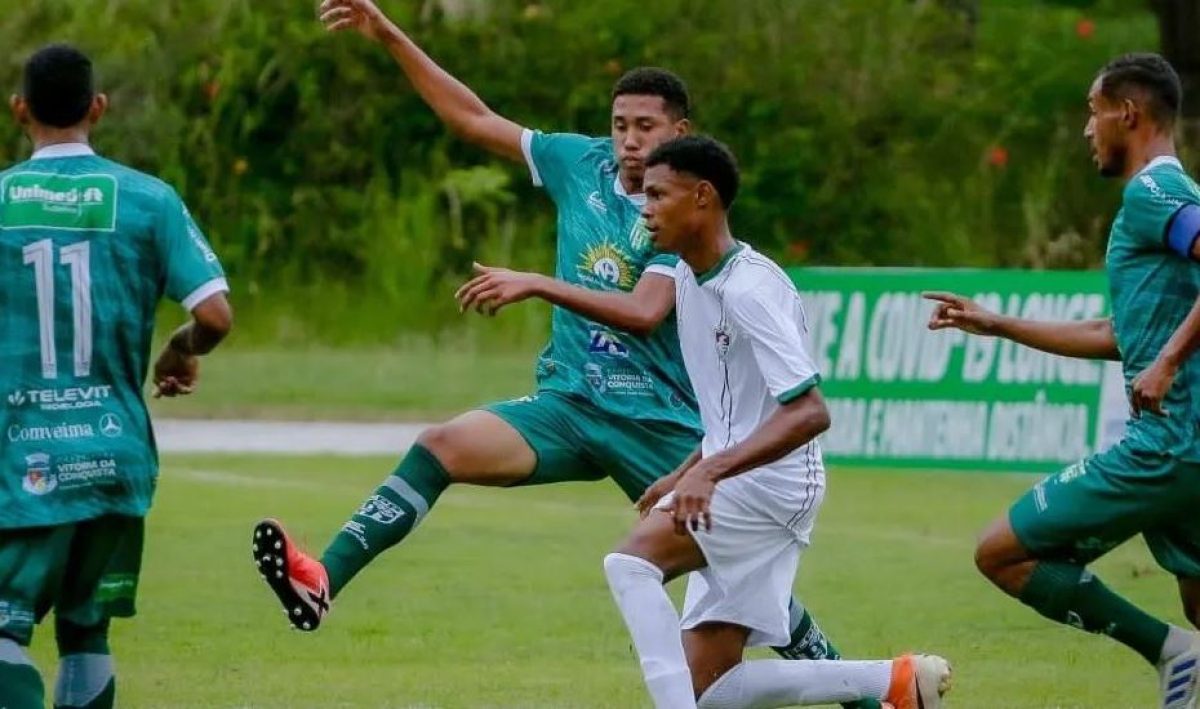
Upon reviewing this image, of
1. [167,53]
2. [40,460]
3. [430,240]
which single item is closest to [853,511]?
[40,460]

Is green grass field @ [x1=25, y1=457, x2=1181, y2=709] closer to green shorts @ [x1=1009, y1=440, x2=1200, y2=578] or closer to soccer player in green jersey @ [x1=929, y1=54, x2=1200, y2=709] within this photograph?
soccer player in green jersey @ [x1=929, y1=54, x2=1200, y2=709]

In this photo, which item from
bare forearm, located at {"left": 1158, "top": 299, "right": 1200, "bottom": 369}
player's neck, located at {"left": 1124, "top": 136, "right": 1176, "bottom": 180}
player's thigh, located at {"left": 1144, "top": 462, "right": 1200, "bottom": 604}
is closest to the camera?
bare forearm, located at {"left": 1158, "top": 299, "right": 1200, "bottom": 369}

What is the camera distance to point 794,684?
7723 mm

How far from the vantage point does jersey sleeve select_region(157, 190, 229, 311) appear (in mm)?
6977

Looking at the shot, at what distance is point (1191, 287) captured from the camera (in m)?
7.68

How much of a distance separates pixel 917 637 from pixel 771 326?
434cm

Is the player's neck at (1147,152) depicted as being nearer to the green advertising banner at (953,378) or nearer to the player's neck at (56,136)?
the player's neck at (56,136)

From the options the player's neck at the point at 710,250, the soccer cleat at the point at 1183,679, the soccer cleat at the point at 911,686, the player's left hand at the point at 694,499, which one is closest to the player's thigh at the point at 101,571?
the player's left hand at the point at 694,499

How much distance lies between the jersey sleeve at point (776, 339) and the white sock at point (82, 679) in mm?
2034

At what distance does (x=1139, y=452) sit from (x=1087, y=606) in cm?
56

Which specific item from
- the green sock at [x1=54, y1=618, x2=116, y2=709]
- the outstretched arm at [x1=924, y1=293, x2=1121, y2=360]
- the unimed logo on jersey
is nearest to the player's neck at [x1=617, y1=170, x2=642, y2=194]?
the outstretched arm at [x1=924, y1=293, x2=1121, y2=360]

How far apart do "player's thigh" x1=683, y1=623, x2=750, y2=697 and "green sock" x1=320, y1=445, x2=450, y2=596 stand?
1297mm

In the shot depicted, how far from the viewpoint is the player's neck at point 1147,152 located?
310 inches

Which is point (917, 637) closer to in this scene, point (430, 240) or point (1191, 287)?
point (1191, 287)
